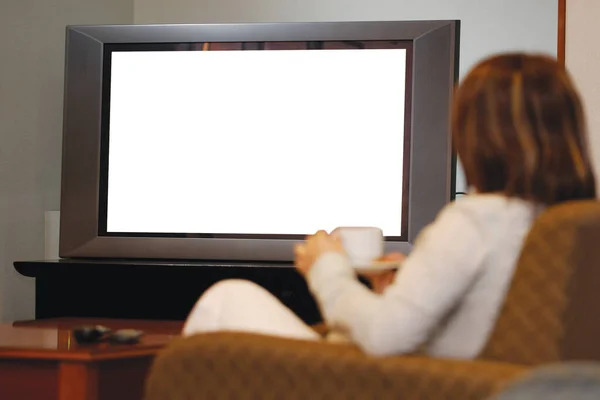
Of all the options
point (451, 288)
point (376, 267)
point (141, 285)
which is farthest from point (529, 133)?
point (141, 285)

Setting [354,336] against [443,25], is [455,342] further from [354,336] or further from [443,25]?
[443,25]

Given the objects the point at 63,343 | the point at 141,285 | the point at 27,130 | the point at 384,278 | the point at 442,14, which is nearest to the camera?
the point at 384,278

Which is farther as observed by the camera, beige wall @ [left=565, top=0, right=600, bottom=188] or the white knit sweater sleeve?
beige wall @ [left=565, top=0, right=600, bottom=188]

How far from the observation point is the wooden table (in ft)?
6.17

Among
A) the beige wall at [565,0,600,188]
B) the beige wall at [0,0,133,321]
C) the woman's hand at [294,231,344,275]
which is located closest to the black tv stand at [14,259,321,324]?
the beige wall at [0,0,133,321]

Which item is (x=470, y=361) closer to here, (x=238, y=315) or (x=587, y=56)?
(x=238, y=315)

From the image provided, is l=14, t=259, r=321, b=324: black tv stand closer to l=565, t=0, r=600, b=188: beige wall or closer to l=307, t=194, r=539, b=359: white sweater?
l=565, t=0, r=600, b=188: beige wall

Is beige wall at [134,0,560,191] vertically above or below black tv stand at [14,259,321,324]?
above

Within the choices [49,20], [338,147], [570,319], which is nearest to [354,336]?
[570,319]

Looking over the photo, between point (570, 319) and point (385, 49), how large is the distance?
5.48ft

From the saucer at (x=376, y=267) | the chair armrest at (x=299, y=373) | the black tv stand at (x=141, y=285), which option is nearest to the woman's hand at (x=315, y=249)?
the saucer at (x=376, y=267)

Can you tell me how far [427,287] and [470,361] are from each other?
0.39ft

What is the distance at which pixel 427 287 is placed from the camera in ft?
4.13

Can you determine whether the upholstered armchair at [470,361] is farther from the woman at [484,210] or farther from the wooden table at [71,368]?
the wooden table at [71,368]
